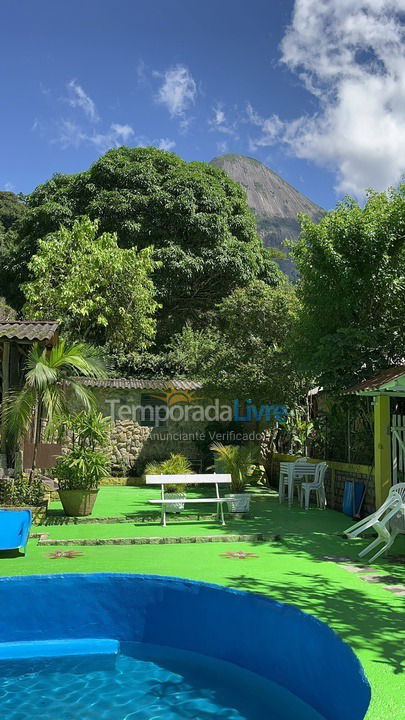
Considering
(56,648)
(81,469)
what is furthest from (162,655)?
(81,469)

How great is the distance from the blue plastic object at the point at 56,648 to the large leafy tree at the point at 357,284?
7016mm

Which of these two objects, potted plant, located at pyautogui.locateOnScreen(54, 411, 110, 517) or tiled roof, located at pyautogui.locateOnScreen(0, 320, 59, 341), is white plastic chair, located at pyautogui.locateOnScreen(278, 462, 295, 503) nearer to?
potted plant, located at pyautogui.locateOnScreen(54, 411, 110, 517)

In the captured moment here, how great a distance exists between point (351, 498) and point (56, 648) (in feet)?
22.8

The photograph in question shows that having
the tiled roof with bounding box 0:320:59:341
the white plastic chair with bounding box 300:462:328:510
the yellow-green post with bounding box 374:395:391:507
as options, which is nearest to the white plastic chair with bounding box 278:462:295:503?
the white plastic chair with bounding box 300:462:328:510

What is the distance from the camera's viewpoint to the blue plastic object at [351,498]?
36.7 ft

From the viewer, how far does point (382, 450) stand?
10156 mm

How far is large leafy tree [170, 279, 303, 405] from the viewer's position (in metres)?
15.0

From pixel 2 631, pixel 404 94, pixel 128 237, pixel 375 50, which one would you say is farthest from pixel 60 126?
pixel 2 631

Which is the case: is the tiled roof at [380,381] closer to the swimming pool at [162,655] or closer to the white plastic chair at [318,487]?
the white plastic chair at [318,487]

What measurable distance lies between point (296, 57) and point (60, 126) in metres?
10.6

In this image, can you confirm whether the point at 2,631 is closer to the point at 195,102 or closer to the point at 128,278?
the point at 128,278

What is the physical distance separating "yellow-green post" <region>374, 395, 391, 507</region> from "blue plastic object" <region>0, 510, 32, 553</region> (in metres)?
5.81

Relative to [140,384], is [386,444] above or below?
below

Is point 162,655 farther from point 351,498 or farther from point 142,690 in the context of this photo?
point 351,498
